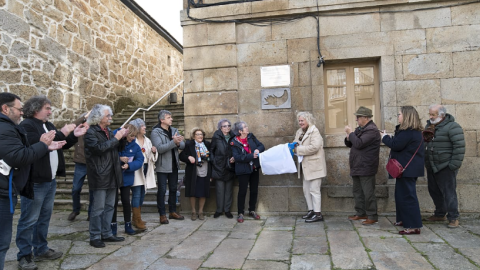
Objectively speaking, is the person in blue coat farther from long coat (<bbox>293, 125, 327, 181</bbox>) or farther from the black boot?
the black boot

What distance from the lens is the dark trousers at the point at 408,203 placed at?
14.4 ft

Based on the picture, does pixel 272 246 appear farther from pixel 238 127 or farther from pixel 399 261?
pixel 238 127

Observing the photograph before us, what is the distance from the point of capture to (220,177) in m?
5.61

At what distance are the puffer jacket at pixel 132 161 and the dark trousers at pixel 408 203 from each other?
3519 millimetres

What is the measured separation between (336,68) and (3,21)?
21.1 ft

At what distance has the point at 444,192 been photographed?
4832 millimetres

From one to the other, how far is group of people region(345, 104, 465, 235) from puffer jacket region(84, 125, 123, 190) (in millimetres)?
3320

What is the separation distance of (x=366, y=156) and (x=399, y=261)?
71.5 inches

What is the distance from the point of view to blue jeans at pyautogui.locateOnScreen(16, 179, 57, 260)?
11.4 ft

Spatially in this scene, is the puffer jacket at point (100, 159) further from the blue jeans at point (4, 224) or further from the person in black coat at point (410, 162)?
the person in black coat at point (410, 162)

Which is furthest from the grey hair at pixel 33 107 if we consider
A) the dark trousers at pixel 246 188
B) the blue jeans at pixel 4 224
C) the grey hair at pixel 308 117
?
the grey hair at pixel 308 117

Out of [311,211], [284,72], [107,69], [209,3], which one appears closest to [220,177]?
[311,211]

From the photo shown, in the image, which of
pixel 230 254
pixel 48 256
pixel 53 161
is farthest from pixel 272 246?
pixel 53 161

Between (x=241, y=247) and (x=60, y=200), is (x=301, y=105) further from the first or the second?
(x=60, y=200)
